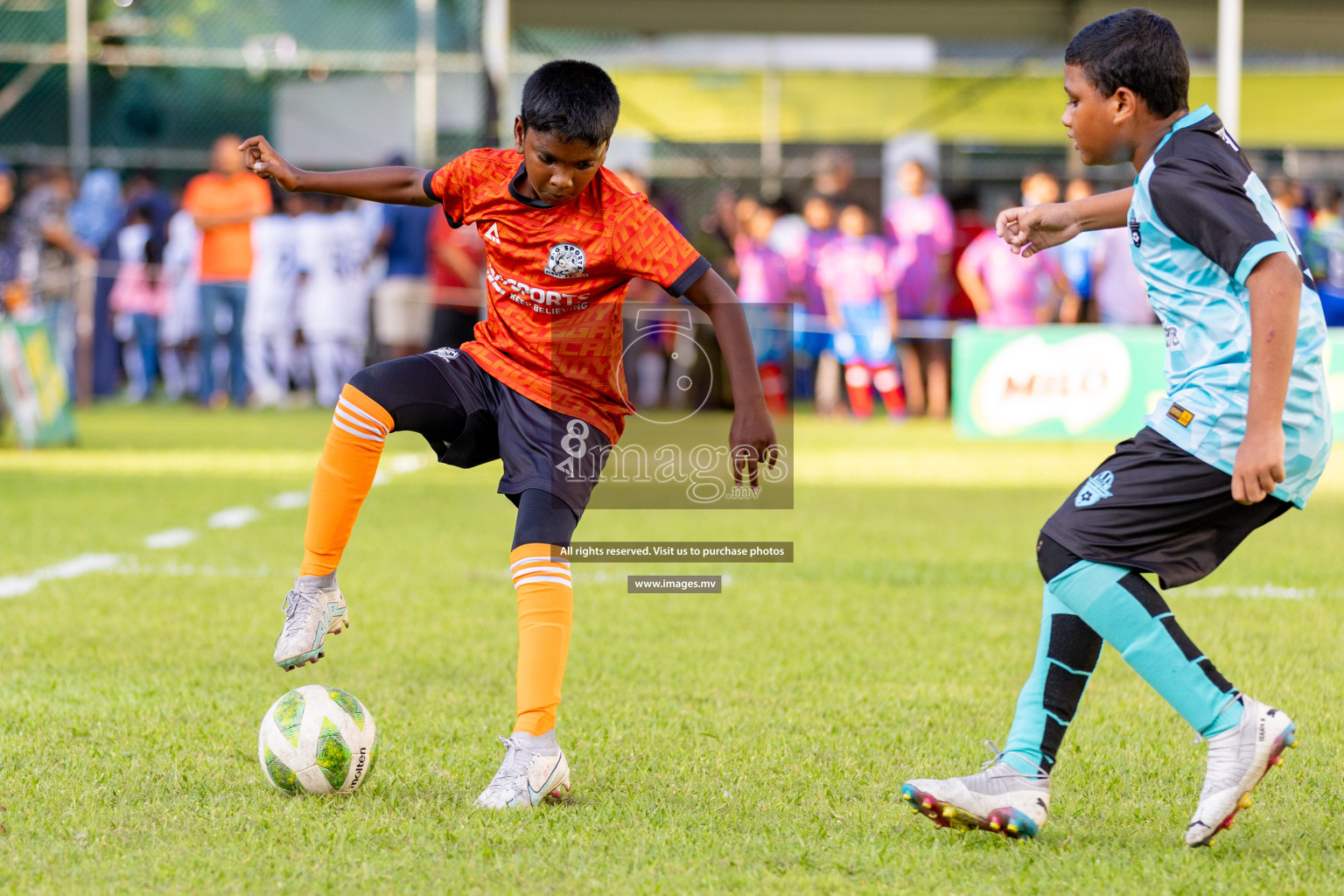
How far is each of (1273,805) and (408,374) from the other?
2.27m

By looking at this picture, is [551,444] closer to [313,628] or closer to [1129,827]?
[313,628]

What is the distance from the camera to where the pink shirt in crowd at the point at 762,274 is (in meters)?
16.6

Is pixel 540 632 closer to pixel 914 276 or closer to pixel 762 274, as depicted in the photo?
pixel 914 276

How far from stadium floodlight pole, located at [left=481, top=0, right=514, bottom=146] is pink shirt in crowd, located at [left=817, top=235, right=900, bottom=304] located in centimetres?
363

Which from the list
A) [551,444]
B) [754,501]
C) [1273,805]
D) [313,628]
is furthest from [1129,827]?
[754,501]

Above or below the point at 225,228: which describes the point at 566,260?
below

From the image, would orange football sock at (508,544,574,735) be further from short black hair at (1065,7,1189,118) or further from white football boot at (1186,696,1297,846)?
short black hair at (1065,7,1189,118)

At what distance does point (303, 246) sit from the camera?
55.2 feet

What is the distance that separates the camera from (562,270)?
12.0 feet

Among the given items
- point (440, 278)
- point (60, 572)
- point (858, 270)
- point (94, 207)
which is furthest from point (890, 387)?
point (60, 572)

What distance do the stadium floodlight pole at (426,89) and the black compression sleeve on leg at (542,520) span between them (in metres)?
13.5

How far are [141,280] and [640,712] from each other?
14792 millimetres

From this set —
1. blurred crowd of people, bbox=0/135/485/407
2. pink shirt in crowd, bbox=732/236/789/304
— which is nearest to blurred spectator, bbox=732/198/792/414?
pink shirt in crowd, bbox=732/236/789/304

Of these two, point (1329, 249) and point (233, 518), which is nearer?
point (233, 518)
